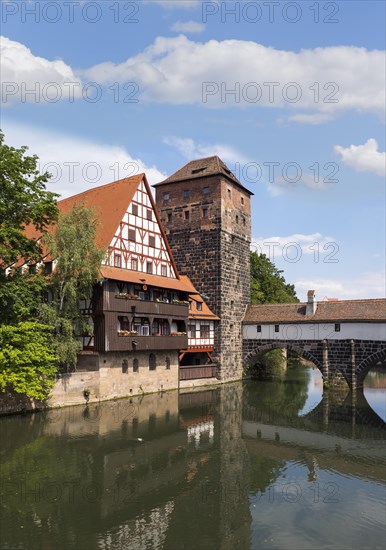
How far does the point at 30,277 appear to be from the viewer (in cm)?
2773

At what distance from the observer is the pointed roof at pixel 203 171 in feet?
146

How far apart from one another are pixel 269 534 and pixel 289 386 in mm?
31224

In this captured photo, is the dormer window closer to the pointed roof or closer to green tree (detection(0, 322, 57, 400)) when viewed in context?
the pointed roof

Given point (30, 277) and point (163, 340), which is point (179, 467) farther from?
point (163, 340)

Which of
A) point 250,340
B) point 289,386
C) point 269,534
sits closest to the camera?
point 269,534

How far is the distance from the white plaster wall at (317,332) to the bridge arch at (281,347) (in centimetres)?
56

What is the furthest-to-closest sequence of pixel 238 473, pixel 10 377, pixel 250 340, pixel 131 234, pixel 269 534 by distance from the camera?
pixel 250 340, pixel 131 234, pixel 10 377, pixel 238 473, pixel 269 534

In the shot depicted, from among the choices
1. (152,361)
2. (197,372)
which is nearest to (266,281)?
(197,372)

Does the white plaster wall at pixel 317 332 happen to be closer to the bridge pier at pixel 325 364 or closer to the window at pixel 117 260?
the bridge pier at pixel 325 364

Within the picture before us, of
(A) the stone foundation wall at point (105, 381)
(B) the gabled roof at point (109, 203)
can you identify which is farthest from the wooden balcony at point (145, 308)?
(A) the stone foundation wall at point (105, 381)

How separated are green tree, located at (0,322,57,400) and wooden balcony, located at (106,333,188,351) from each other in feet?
15.8

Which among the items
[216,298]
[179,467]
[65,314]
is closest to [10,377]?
[65,314]

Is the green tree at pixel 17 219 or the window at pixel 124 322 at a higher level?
the green tree at pixel 17 219

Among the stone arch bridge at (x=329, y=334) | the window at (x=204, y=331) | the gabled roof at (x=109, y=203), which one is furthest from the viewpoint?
the window at (x=204, y=331)
